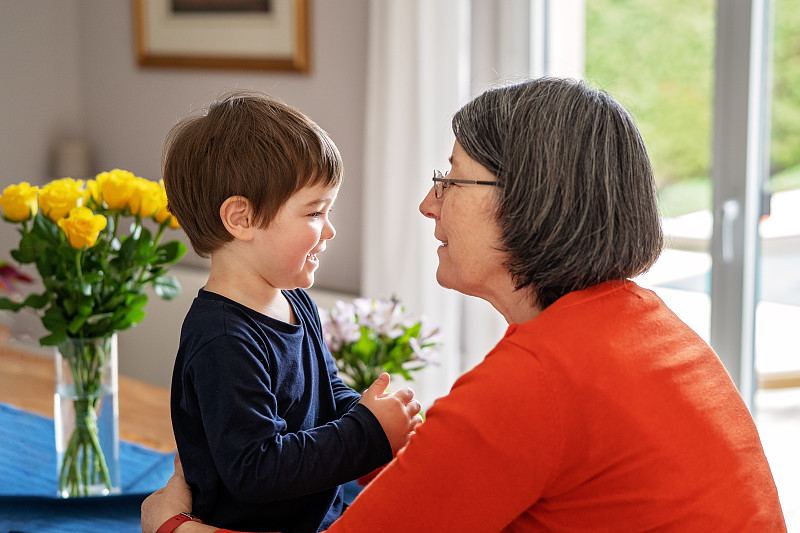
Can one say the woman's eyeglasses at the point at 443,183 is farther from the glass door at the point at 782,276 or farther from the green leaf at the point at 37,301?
the glass door at the point at 782,276

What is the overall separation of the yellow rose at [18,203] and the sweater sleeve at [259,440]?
0.51m

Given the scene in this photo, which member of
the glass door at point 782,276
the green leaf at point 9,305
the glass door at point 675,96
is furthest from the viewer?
the glass door at point 675,96

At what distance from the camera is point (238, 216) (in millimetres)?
1221

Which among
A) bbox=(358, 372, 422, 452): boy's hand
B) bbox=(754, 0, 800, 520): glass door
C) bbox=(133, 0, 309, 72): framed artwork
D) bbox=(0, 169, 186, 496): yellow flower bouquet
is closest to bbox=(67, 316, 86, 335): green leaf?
bbox=(0, 169, 186, 496): yellow flower bouquet

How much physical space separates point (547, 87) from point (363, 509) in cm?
59

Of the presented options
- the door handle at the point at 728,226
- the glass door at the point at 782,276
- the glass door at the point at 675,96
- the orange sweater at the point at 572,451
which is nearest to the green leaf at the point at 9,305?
the orange sweater at the point at 572,451

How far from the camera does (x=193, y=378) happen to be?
3.83ft

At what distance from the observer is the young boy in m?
1.13

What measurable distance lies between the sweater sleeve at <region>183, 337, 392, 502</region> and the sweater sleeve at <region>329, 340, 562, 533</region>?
0.53ft

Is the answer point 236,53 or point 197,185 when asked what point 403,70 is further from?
point 197,185

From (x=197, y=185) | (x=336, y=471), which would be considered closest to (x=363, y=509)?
(x=336, y=471)

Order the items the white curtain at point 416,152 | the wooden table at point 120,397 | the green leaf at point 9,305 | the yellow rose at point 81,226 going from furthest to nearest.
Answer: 1. the white curtain at point 416,152
2. the wooden table at point 120,397
3. the green leaf at point 9,305
4. the yellow rose at point 81,226

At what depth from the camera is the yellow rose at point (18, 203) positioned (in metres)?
1.45

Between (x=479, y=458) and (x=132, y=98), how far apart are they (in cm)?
376
